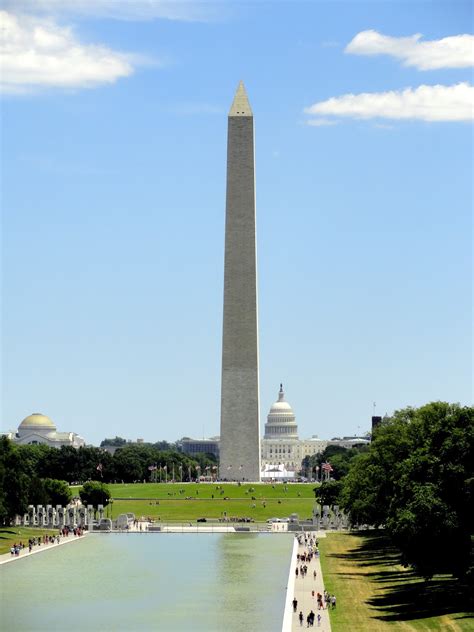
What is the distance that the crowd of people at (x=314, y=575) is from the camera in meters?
44.1

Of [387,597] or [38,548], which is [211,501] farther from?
[387,597]

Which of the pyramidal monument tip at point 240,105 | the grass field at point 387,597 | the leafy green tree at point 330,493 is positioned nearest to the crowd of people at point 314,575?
the grass field at point 387,597

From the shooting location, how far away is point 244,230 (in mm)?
128625

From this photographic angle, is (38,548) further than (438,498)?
Yes

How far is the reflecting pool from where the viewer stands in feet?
143

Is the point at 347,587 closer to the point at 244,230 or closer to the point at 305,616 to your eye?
the point at 305,616

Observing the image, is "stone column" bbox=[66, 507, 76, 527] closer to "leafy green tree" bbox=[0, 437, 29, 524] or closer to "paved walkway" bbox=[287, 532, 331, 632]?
"leafy green tree" bbox=[0, 437, 29, 524]

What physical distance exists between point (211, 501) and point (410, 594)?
6462 cm

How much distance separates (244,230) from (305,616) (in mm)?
85052

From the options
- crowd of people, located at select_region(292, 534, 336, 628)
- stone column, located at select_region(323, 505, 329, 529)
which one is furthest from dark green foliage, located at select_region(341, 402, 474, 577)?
stone column, located at select_region(323, 505, 329, 529)

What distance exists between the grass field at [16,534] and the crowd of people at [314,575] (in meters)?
13.6

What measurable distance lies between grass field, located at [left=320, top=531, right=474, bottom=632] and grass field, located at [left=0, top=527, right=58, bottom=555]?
1538cm

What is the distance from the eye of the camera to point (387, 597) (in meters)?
50.3

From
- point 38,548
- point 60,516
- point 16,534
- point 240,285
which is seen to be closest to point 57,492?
point 60,516
